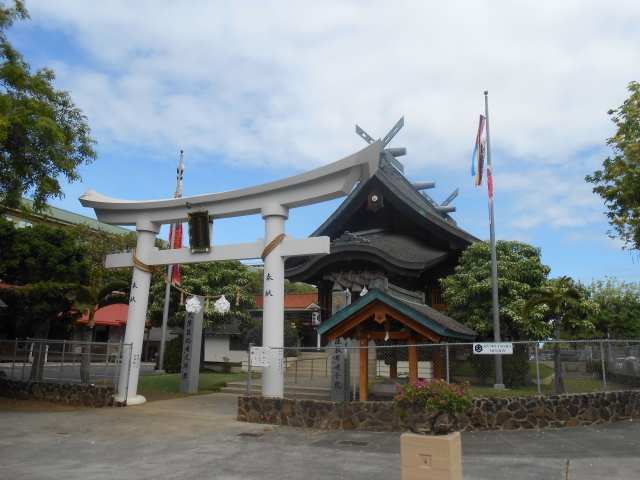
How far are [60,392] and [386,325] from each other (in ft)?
34.7

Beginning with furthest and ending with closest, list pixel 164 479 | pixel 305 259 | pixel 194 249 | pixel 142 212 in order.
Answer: pixel 305 259 < pixel 142 212 < pixel 194 249 < pixel 164 479

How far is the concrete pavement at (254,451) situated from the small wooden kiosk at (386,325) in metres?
2.18

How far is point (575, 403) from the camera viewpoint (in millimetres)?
11336

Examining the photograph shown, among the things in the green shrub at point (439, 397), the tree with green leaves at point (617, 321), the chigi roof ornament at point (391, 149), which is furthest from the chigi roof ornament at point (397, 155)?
the green shrub at point (439, 397)

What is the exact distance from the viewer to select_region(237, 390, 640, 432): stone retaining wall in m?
11.0

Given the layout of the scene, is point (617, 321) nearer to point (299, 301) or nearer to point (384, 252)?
point (384, 252)

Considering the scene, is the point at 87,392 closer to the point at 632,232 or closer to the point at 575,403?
the point at 575,403

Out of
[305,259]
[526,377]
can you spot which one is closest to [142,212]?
[305,259]

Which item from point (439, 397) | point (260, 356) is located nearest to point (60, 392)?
point (260, 356)

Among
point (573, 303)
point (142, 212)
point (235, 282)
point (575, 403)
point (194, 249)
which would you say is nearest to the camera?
point (575, 403)

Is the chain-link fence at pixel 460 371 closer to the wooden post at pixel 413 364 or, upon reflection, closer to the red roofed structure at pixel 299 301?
the wooden post at pixel 413 364

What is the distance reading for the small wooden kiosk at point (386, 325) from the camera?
11.8 metres

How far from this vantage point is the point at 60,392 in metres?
15.6

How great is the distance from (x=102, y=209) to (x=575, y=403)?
49.1ft
